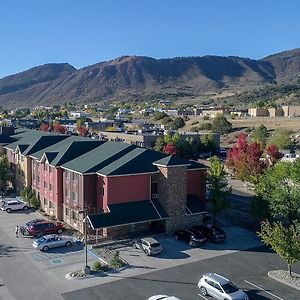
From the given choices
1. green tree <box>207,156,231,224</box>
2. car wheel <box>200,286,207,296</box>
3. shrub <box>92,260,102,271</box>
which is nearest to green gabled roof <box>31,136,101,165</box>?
green tree <box>207,156,231,224</box>

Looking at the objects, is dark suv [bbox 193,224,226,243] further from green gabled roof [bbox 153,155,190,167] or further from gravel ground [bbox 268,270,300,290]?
gravel ground [bbox 268,270,300,290]

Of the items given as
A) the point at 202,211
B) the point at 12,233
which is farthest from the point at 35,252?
the point at 202,211

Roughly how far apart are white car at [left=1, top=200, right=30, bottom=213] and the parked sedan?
1964 cm

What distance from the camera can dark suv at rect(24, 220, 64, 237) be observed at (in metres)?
38.9

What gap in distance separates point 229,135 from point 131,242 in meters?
89.2

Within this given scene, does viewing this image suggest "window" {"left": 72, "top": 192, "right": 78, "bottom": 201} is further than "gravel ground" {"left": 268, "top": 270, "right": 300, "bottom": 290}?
Yes

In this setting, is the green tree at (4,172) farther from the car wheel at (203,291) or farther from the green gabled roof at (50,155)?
the car wheel at (203,291)

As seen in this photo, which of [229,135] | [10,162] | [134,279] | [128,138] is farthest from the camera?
[229,135]

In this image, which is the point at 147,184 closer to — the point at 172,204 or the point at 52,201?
the point at 172,204

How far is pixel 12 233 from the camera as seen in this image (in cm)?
3994

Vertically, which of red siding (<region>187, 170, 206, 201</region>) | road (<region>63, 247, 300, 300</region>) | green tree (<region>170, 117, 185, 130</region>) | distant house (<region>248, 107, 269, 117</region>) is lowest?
road (<region>63, 247, 300, 300</region>)

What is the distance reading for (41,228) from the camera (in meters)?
39.3

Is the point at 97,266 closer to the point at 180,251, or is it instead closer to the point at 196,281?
the point at 196,281

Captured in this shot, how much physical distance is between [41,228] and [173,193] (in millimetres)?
12245
